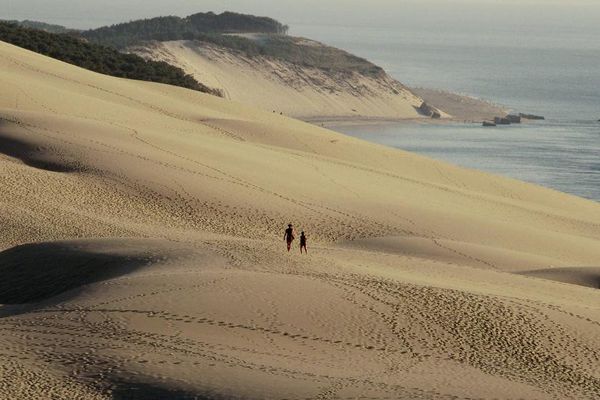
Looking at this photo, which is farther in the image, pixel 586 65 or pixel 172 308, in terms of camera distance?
pixel 586 65

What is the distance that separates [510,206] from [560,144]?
117 ft

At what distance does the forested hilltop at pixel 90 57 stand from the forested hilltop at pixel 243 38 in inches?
1224

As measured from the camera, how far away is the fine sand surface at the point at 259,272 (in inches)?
581

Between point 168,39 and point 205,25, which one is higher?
point 205,25

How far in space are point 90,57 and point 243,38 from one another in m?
54.8

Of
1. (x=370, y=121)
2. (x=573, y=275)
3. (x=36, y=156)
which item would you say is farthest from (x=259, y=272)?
(x=370, y=121)

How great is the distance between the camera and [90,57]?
59000mm

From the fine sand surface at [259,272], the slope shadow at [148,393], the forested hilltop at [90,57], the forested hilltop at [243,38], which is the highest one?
the forested hilltop at [243,38]

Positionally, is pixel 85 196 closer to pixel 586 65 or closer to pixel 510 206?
pixel 510 206

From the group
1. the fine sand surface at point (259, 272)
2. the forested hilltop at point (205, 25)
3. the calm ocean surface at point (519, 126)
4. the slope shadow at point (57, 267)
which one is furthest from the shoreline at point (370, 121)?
the slope shadow at point (57, 267)

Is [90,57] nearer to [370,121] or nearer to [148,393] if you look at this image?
[370,121]

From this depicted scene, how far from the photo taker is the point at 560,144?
67.6 m

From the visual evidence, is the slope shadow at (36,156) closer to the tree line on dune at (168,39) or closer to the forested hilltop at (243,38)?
the tree line on dune at (168,39)

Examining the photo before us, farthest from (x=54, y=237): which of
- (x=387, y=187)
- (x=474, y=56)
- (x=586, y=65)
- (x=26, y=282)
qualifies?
(x=474, y=56)
